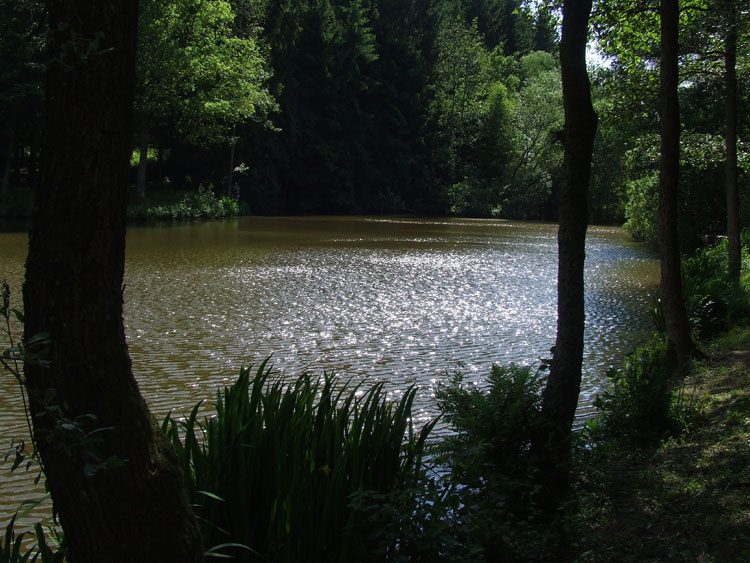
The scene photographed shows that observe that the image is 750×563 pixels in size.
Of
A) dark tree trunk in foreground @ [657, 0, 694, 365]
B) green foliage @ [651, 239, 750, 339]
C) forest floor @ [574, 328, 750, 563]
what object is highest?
dark tree trunk in foreground @ [657, 0, 694, 365]

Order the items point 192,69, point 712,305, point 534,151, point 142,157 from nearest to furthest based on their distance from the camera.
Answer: point 712,305 → point 192,69 → point 142,157 → point 534,151

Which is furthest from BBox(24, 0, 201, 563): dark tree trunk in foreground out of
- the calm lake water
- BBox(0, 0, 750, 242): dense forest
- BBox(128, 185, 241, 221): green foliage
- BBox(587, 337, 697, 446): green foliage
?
BBox(128, 185, 241, 221): green foliage

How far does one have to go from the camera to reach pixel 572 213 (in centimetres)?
475

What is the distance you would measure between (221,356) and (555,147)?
44649mm

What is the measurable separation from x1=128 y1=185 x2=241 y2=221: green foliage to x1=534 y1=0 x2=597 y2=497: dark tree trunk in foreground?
1039 inches

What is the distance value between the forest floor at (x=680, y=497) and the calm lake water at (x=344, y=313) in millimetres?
1568

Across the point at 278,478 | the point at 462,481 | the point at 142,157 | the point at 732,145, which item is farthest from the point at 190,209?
the point at 278,478

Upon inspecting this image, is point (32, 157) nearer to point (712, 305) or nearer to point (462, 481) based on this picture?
point (712, 305)

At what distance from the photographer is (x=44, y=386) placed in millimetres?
2074

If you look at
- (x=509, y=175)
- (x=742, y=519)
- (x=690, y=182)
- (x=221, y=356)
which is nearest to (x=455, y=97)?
(x=509, y=175)

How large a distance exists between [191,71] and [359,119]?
66.7 ft

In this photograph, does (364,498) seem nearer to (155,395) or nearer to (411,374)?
(155,395)

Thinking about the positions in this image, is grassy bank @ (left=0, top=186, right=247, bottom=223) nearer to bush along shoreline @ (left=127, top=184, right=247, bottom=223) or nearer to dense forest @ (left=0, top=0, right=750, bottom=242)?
bush along shoreline @ (left=127, top=184, right=247, bottom=223)

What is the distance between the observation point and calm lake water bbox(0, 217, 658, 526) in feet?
24.7
